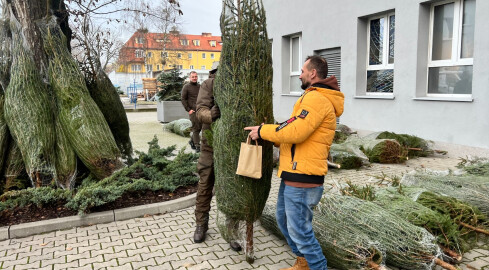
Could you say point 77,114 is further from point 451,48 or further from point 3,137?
point 451,48

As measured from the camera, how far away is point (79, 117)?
194 inches

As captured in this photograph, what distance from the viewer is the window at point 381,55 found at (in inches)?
372

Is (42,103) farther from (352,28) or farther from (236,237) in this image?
(352,28)

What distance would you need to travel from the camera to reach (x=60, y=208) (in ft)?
15.9

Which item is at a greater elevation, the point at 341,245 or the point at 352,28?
the point at 352,28

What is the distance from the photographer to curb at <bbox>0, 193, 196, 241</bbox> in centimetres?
426

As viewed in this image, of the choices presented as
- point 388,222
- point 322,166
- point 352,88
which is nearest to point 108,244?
point 322,166

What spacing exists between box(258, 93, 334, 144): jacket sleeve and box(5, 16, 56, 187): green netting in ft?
11.6

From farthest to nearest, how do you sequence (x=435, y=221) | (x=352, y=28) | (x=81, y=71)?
1. (x=352, y=28)
2. (x=81, y=71)
3. (x=435, y=221)

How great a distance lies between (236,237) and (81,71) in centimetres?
345

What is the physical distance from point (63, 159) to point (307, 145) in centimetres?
356

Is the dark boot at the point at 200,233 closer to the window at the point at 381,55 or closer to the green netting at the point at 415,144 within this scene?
the green netting at the point at 415,144

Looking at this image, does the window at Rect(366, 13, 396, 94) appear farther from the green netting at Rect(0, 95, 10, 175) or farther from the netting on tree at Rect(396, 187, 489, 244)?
the green netting at Rect(0, 95, 10, 175)

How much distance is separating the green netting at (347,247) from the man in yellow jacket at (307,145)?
1.33 ft
